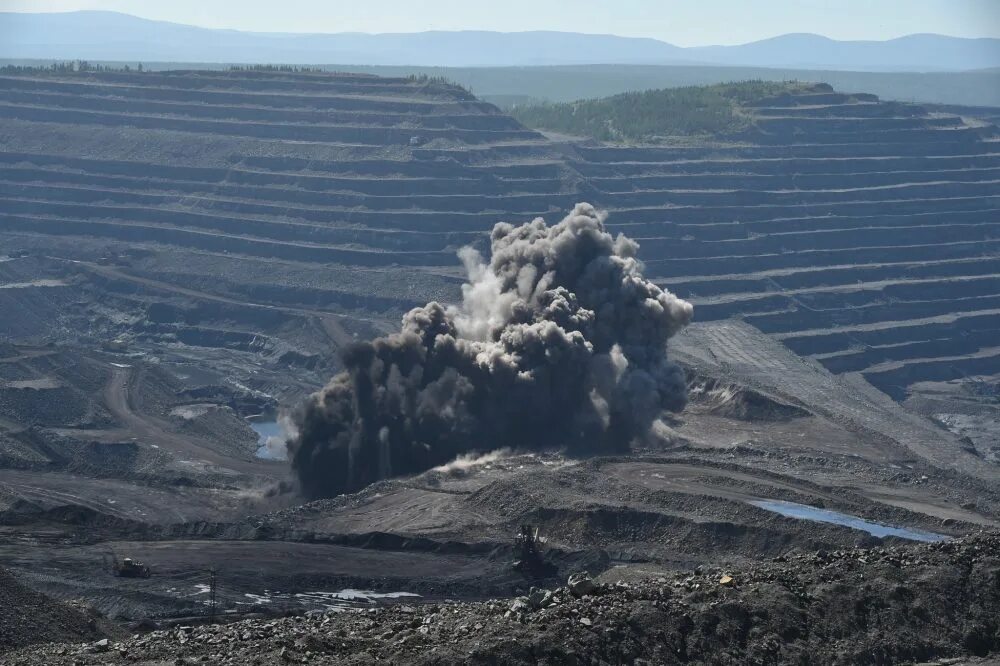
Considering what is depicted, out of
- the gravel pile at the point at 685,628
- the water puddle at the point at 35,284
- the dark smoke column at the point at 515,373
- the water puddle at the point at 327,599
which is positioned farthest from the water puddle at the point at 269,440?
the gravel pile at the point at 685,628

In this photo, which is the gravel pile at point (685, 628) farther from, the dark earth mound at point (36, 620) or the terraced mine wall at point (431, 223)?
the terraced mine wall at point (431, 223)

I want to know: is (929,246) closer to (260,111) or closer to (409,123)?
(409,123)

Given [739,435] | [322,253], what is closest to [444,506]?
[739,435]

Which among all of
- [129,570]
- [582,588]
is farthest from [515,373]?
[582,588]

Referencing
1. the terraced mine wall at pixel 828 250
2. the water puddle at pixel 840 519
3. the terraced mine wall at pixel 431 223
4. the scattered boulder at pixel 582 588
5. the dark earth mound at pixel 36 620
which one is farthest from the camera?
the terraced mine wall at pixel 828 250

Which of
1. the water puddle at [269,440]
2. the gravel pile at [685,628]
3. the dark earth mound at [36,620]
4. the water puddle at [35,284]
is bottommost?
the water puddle at [269,440]

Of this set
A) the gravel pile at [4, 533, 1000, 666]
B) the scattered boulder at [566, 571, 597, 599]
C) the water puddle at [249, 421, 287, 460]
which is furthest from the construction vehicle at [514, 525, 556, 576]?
the water puddle at [249, 421, 287, 460]
